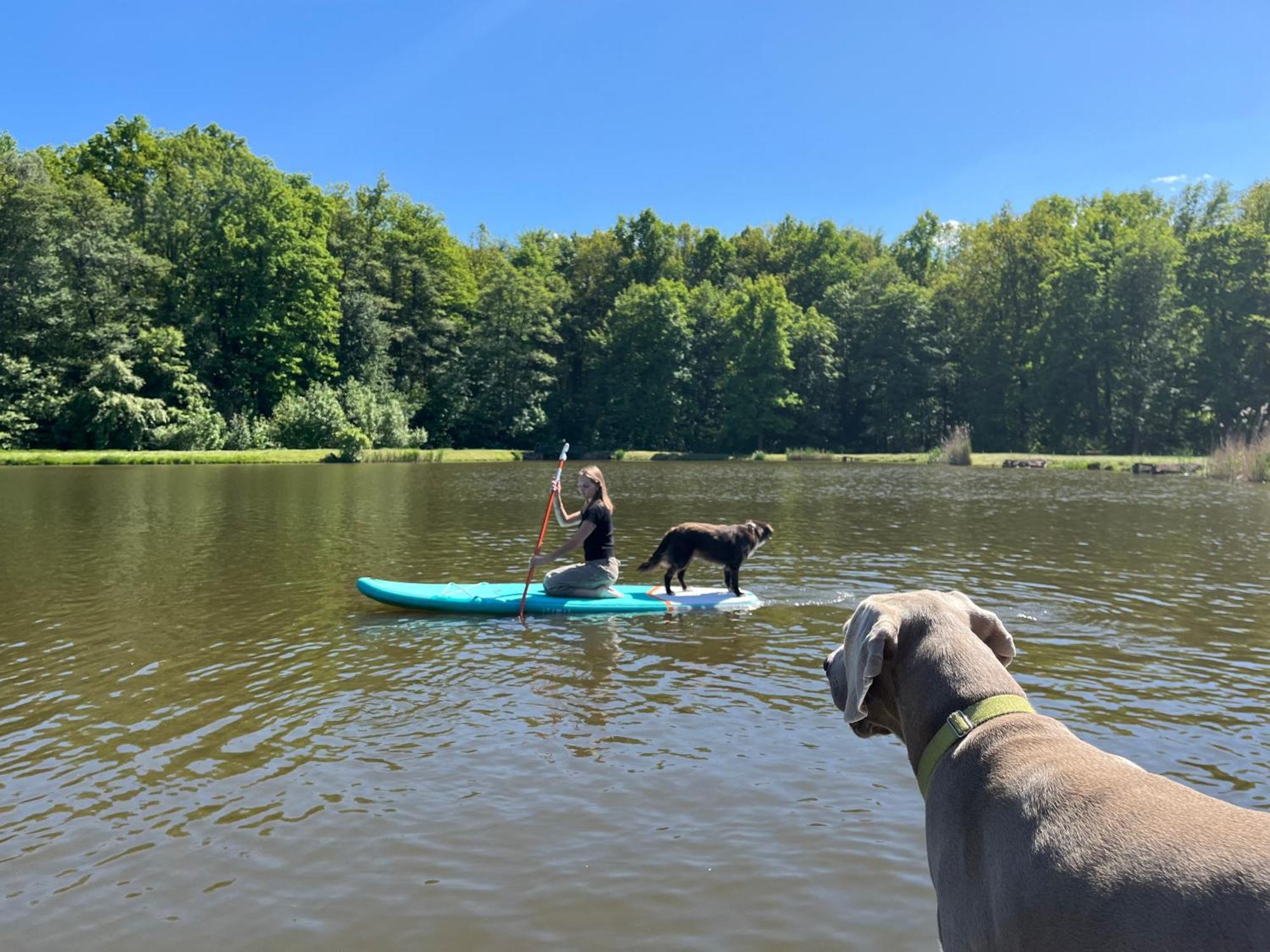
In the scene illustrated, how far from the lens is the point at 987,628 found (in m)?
3.21

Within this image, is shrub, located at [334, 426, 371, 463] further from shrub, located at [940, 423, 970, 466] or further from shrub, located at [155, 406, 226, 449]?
shrub, located at [940, 423, 970, 466]

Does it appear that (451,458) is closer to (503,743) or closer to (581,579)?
(581,579)

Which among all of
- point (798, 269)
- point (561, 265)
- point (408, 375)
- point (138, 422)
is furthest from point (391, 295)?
point (798, 269)

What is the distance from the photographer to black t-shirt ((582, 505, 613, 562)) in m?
11.7

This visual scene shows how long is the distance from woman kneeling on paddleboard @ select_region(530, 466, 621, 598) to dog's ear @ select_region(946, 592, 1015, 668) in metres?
8.52

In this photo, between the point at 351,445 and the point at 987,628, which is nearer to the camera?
the point at 987,628

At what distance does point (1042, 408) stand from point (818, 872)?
207 ft

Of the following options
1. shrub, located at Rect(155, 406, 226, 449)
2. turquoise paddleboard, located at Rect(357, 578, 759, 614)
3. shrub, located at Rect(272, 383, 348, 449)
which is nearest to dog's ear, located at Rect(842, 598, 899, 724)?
turquoise paddleboard, located at Rect(357, 578, 759, 614)

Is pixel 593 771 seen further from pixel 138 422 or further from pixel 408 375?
pixel 408 375

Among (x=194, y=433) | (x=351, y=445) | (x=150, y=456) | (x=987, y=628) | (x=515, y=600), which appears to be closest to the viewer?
(x=987, y=628)

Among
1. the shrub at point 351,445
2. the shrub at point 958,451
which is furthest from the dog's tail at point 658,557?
the shrub at point 958,451

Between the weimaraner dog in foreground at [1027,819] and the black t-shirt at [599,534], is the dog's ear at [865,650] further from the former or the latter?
the black t-shirt at [599,534]

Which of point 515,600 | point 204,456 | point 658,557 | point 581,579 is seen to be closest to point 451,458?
point 204,456

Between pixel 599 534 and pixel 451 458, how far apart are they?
4477 cm
